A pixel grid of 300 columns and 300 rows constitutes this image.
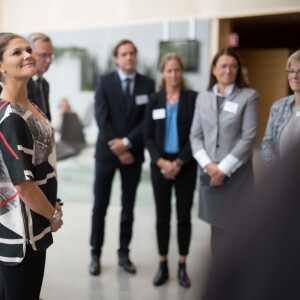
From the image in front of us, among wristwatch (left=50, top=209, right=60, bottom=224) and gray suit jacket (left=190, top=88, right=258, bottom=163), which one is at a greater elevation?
gray suit jacket (left=190, top=88, right=258, bottom=163)

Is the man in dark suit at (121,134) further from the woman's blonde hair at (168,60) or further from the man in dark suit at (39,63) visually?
the man in dark suit at (39,63)

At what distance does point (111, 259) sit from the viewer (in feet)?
11.7

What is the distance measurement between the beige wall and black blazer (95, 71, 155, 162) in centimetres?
204

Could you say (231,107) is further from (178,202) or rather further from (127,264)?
(127,264)

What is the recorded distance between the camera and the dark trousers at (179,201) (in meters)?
3.05

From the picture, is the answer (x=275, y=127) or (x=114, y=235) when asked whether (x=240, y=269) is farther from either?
(x=114, y=235)

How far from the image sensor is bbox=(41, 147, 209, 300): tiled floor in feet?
9.71

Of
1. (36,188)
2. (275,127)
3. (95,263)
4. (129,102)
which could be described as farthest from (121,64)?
(36,188)

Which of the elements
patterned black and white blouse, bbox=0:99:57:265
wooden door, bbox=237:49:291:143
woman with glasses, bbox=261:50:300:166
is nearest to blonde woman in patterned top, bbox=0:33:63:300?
patterned black and white blouse, bbox=0:99:57:265

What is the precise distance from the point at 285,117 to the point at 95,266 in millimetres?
1825

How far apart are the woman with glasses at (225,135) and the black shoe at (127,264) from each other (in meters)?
0.80

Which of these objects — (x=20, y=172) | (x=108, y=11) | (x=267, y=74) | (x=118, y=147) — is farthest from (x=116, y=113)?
(x=267, y=74)

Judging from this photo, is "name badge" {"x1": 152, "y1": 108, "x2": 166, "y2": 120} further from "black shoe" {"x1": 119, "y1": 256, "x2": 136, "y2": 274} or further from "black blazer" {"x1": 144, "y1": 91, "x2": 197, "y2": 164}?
"black shoe" {"x1": 119, "y1": 256, "x2": 136, "y2": 274}

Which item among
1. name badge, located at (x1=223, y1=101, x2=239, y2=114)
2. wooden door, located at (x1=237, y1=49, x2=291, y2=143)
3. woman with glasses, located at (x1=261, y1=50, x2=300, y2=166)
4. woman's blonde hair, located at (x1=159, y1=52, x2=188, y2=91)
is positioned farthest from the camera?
wooden door, located at (x1=237, y1=49, x2=291, y2=143)
